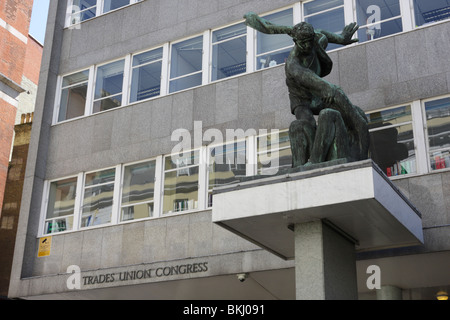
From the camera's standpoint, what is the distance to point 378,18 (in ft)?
52.0

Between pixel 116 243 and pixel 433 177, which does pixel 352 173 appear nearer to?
pixel 433 177

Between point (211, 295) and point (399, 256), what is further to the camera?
point (211, 295)

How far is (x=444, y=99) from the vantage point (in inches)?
563

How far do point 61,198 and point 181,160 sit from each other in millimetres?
4196

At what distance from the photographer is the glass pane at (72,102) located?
65.7 feet

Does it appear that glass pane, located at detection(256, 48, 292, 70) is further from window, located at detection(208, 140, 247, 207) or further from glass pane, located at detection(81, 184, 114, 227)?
glass pane, located at detection(81, 184, 114, 227)

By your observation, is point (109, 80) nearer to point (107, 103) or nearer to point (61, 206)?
point (107, 103)

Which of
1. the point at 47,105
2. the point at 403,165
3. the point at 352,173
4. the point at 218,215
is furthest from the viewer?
the point at 47,105

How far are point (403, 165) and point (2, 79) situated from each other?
1855 centimetres

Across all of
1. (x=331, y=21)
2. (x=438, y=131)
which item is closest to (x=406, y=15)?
(x=331, y=21)

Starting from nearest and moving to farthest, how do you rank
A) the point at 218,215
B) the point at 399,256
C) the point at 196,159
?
the point at 218,215, the point at 399,256, the point at 196,159

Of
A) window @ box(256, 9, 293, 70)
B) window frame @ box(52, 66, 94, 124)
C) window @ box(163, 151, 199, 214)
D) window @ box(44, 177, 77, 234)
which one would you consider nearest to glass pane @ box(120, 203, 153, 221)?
window @ box(163, 151, 199, 214)

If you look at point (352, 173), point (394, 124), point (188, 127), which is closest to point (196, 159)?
point (188, 127)

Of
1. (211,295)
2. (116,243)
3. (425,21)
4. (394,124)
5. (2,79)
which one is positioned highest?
(2,79)
